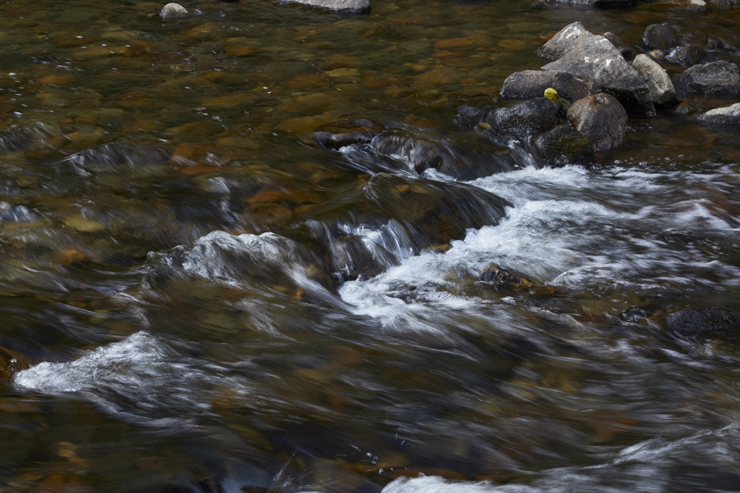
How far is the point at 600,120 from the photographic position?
25.8 feet

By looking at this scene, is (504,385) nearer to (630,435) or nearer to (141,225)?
(630,435)

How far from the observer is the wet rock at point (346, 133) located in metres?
7.34

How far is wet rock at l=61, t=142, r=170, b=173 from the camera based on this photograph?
19.9 ft

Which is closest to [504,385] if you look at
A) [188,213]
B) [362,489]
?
[362,489]

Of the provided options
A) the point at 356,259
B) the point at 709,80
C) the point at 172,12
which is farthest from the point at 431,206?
the point at 172,12

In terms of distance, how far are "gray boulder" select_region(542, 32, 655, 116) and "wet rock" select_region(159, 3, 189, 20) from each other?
267 inches

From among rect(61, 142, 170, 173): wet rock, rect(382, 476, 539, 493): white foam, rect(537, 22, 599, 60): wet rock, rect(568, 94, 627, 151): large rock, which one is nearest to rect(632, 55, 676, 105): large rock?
rect(537, 22, 599, 60): wet rock

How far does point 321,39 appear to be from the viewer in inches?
432

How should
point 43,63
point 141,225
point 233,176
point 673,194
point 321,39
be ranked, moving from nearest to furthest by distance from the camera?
1. point 141,225
2. point 233,176
3. point 673,194
4. point 43,63
5. point 321,39

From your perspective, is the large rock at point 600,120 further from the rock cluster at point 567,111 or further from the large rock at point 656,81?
the large rock at point 656,81

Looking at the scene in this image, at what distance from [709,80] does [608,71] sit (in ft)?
6.42

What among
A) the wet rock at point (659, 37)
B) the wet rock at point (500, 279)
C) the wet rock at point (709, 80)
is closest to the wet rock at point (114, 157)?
the wet rock at point (500, 279)

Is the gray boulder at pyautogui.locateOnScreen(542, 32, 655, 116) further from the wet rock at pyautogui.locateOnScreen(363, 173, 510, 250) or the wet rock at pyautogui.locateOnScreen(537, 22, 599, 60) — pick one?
the wet rock at pyautogui.locateOnScreen(363, 173, 510, 250)

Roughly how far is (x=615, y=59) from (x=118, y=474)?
845cm
